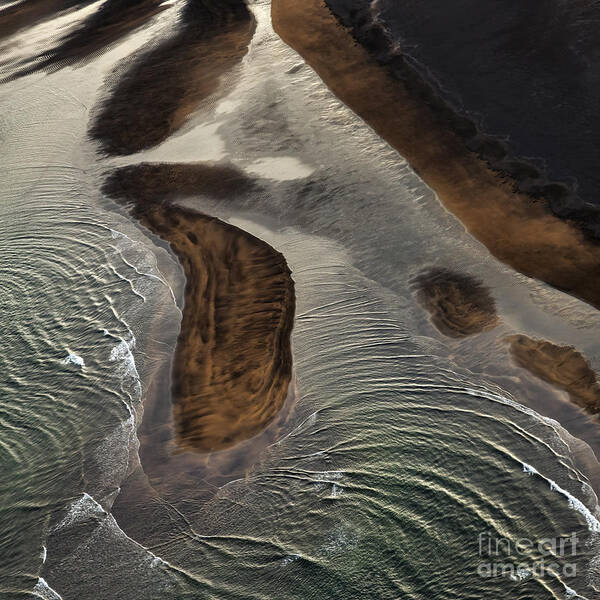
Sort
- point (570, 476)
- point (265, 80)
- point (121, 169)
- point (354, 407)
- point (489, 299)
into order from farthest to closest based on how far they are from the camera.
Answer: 1. point (265, 80)
2. point (121, 169)
3. point (489, 299)
4. point (354, 407)
5. point (570, 476)

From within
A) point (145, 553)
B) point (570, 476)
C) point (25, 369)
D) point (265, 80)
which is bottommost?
point (570, 476)

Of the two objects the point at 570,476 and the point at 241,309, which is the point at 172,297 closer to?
the point at 241,309

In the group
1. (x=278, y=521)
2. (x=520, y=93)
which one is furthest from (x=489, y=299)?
(x=520, y=93)

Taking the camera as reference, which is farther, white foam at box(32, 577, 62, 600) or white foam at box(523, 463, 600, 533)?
white foam at box(32, 577, 62, 600)

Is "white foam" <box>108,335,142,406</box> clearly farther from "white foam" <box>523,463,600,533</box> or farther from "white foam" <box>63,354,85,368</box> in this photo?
"white foam" <box>523,463,600,533</box>

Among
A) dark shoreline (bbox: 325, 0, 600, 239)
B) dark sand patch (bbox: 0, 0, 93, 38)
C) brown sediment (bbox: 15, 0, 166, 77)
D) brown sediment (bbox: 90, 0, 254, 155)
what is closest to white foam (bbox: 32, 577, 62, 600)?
dark shoreline (bbox: 325, 0, 600, 239)

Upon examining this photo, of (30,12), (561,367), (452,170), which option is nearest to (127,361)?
(561,367)
